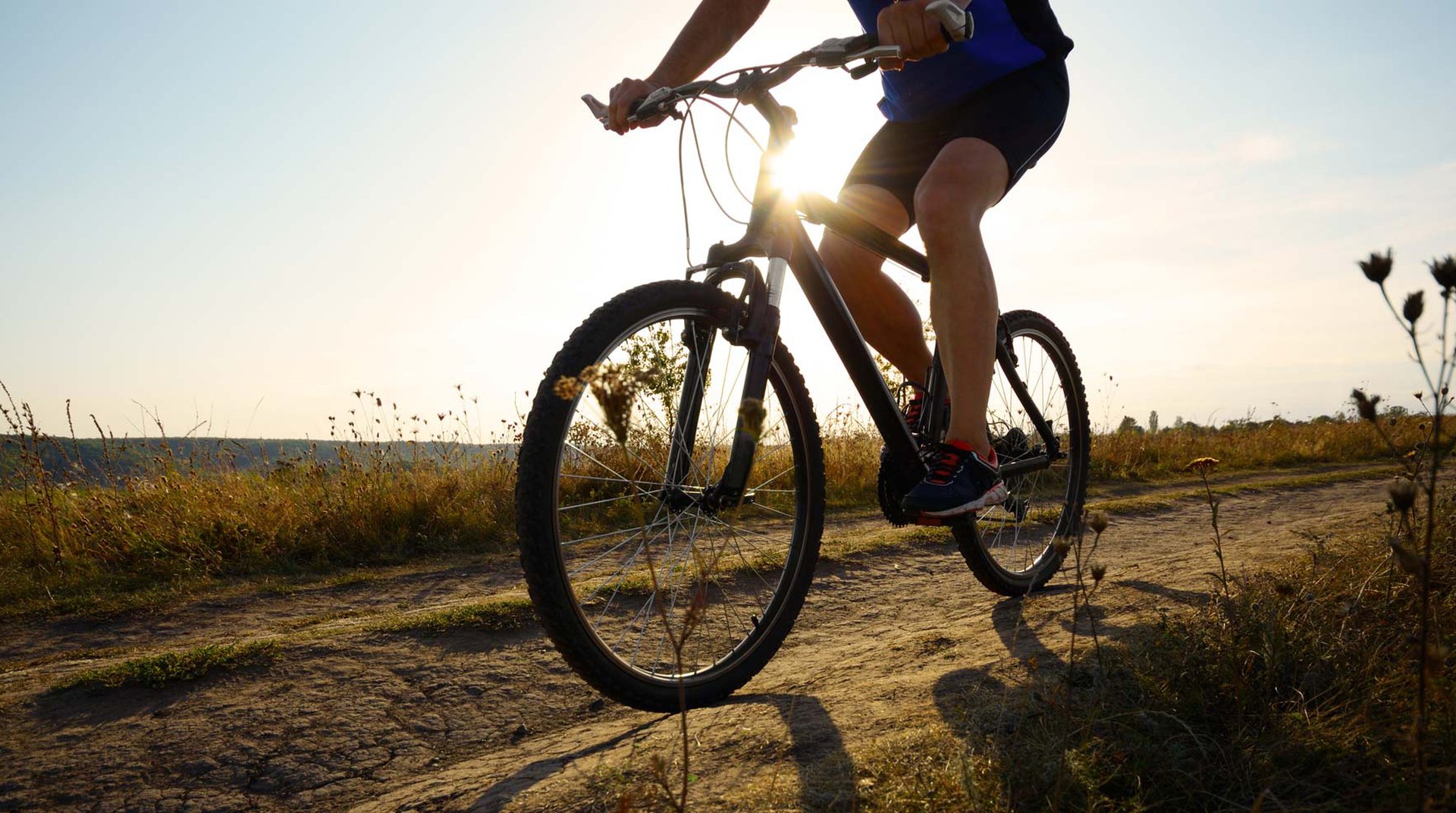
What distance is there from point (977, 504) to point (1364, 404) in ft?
4.27

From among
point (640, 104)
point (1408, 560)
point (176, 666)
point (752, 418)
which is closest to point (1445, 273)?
point (1408, 560)

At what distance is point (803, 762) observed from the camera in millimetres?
1473

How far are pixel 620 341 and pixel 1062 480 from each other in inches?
123

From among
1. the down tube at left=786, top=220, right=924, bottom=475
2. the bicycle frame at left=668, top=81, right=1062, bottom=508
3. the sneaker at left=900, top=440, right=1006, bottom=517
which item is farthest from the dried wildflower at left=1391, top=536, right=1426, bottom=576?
the down tube at left=786, top=220, right=924, bottom=475

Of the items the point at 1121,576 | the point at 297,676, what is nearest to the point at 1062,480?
the point at 1121,576

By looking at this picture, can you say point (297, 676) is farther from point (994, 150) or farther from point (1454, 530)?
point (1454, 530)

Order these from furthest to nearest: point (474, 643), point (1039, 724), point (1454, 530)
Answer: point (474, 643)
point (1454, 530)
point (1039, 724)

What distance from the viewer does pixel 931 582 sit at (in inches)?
139

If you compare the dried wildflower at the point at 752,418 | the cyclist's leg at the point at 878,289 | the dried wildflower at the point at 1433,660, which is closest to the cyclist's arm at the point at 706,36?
the cyclist's leg at the point at 878,289

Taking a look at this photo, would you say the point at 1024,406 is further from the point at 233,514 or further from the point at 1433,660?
the point at 233,514

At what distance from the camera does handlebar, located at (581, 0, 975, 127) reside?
1978mm

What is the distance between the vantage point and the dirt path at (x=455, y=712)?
5.19ft

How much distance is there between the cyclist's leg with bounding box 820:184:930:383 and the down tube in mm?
350

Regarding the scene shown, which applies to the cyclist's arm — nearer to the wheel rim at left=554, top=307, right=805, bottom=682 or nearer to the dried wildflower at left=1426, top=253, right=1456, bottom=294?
the wheel rim at left=554, top=307, right=805, bottom=682
